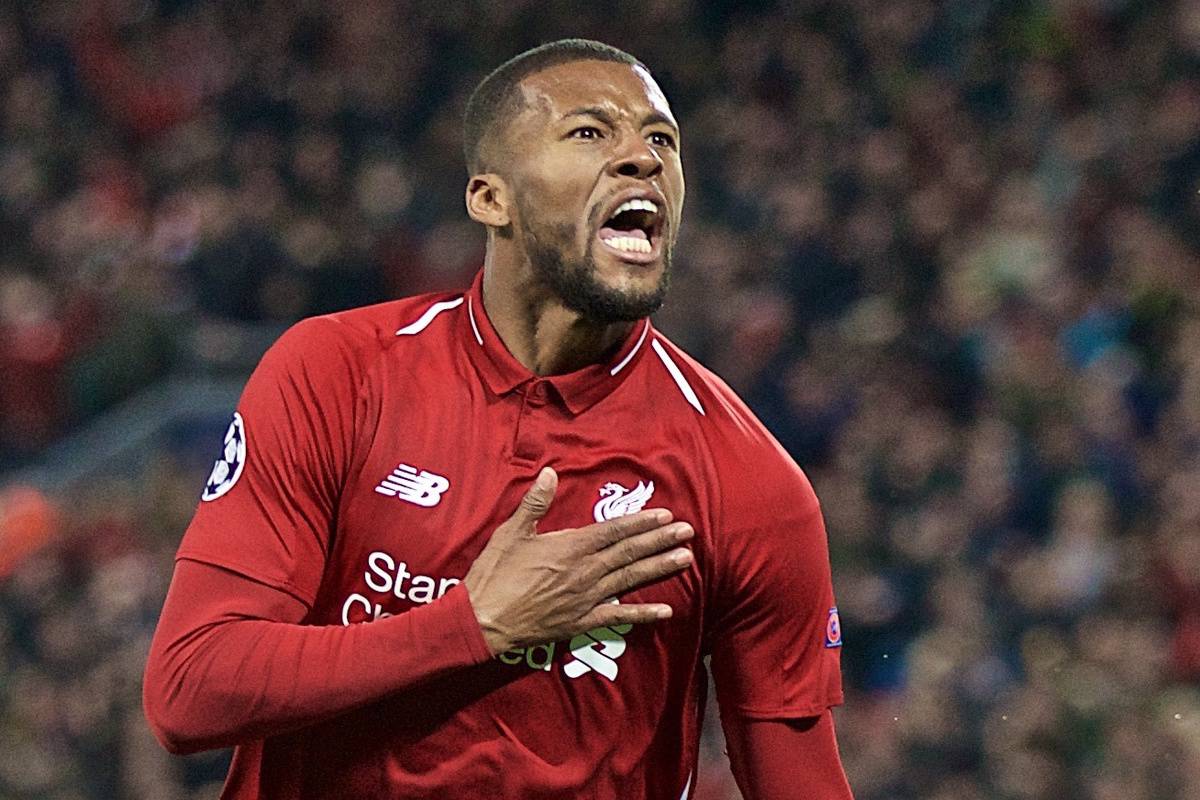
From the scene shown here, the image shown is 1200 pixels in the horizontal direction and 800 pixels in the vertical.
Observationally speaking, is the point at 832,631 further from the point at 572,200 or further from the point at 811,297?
the point at 811,297

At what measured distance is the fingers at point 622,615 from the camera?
2818mm

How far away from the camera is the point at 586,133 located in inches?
120

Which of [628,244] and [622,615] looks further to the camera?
[628,244]

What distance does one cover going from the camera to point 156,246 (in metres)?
9.78

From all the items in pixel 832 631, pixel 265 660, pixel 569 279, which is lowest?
pixel 832 631

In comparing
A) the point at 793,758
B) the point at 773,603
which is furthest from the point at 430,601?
the point at 793,758

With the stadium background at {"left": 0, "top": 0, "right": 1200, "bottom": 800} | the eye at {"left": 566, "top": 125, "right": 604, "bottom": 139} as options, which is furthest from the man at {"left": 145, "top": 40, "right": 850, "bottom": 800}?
the stadium background at {"left": 0, "top": 0, "right": 1200, "bottom": 800}

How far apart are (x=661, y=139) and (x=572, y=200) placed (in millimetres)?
188

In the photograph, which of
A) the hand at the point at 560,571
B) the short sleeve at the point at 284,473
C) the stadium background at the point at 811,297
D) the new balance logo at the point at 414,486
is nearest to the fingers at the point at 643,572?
the hand at the point at 560,571

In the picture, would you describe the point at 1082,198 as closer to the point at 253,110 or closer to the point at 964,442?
the point at 964,442

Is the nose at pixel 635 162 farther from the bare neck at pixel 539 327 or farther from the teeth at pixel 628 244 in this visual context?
the bare neck at pixel 539 327

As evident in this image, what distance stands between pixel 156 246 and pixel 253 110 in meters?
1.28

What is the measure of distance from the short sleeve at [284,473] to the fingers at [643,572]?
41 centimetres

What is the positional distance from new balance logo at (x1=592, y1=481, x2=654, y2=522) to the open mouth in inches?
13.2
